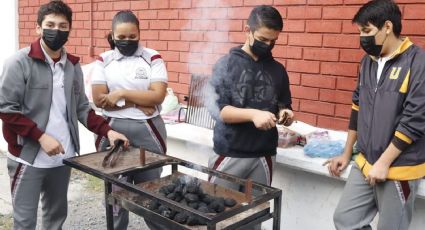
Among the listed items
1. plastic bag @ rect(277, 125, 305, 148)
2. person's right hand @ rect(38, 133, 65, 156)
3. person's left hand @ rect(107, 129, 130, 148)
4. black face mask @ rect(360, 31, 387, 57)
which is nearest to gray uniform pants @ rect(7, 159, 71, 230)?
person's right hand @ rect(38, 133, 65, 156)

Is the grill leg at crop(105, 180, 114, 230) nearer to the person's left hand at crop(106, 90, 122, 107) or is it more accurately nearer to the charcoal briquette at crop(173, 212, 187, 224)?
the charcoal briquette at crop(173, 212, 187, 224)

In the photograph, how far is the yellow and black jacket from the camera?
253 centimetres

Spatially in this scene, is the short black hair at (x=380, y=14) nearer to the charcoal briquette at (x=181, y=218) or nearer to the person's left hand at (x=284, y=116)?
the person's left hand at (x=284, y=116)

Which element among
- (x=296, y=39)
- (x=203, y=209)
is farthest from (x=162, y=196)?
(x=296, y=39)

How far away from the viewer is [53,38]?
3.04 m

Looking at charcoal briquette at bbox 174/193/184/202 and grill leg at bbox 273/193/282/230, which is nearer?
grill leg at bbox 273/193/282/230

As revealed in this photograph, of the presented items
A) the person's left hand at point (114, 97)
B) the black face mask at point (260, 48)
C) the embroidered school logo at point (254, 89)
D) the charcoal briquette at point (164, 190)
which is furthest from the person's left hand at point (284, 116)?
the person's left hand at point (114, 97)

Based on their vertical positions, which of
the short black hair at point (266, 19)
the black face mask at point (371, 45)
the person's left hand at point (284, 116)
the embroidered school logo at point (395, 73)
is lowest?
the person's left hand at point (284, 116)

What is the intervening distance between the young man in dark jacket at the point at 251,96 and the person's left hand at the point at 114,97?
0.80 metres

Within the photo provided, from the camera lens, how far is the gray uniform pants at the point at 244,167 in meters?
3.05

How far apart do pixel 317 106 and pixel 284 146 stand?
55cm

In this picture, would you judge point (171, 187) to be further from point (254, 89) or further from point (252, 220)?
point (254, 89)

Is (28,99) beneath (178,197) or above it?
above

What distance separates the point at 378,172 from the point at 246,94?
0.98 m
